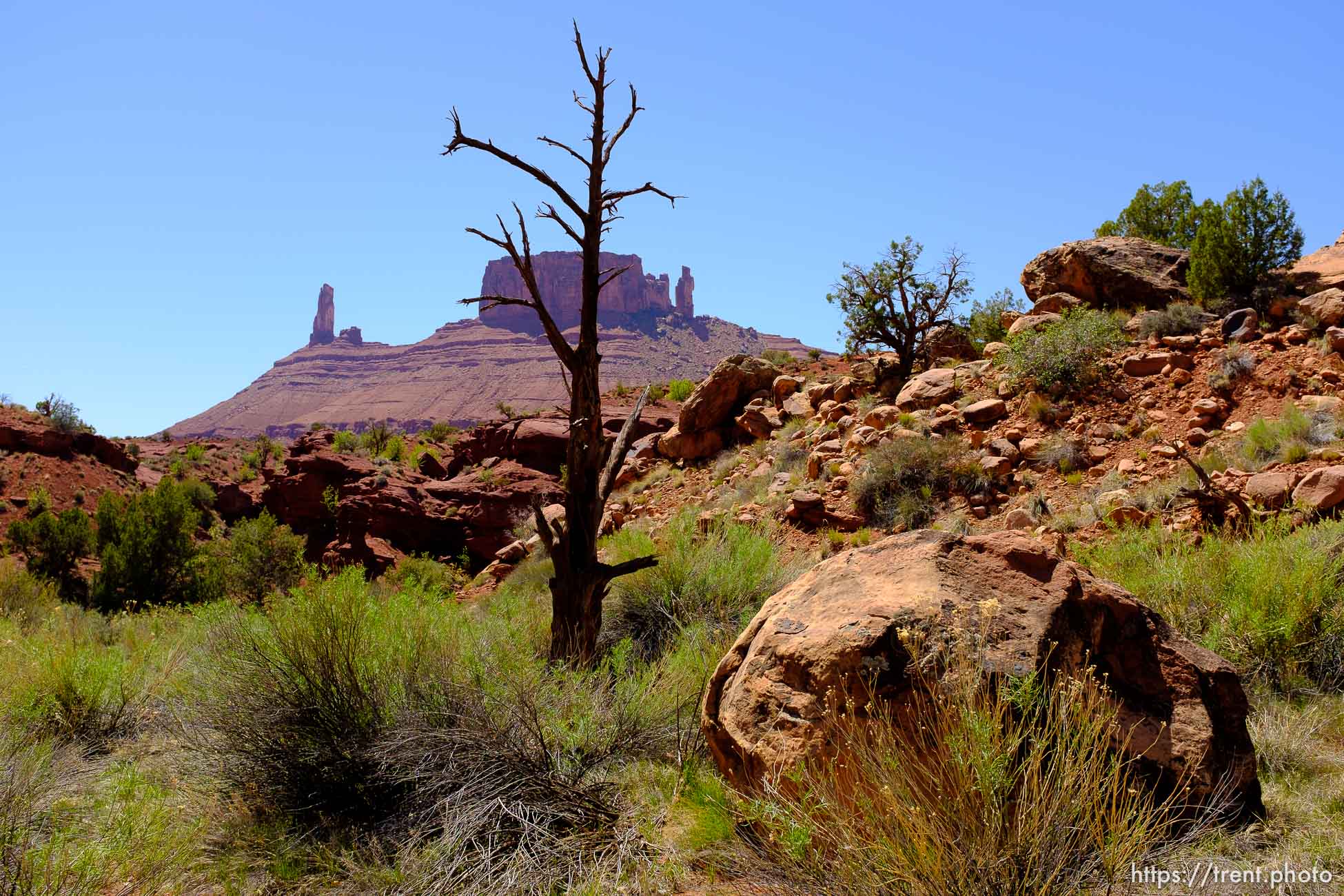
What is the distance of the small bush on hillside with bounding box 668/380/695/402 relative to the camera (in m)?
24.7

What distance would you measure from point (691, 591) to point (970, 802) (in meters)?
5.32

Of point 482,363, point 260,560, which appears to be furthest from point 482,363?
point 260,560

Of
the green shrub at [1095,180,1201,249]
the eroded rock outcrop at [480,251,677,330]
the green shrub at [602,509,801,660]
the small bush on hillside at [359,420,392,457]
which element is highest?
the eroded rock outcrop at [480,251,677,330]

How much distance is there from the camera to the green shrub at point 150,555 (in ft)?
58.2

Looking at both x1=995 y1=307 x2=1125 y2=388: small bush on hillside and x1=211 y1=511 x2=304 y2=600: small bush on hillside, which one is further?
x1=211 y1=511 x2=304 y2=600: small bush on hillside

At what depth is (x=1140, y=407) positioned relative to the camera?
1176cm

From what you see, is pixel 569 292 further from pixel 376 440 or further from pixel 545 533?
pixel 545 533

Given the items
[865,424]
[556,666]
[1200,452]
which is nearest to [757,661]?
[556,666]

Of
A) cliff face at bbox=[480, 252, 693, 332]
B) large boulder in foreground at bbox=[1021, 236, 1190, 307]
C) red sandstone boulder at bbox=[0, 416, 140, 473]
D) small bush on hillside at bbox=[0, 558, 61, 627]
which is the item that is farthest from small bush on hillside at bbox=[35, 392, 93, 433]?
cliff face at bbox=[480, 252, 693, 332]

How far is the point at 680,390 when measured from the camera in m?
24.9

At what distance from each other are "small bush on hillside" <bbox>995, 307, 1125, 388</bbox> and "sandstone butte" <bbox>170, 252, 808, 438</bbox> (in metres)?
57.3

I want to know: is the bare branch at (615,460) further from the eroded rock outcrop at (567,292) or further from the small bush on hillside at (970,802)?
the eroded rock outcrop at (567,292)

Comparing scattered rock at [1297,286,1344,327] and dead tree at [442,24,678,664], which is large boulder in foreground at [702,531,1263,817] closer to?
dead tree at [442,24,678,664]

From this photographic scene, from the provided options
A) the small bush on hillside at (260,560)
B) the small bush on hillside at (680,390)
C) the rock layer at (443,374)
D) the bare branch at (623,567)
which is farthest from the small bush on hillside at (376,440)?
the rock layer at (443,374)
